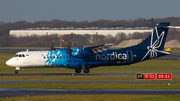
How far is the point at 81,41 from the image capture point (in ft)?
350

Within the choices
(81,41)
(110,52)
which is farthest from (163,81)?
(81,41)

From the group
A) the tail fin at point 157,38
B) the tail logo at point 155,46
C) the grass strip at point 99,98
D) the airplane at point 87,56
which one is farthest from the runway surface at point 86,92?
the tail fin at point 157,38

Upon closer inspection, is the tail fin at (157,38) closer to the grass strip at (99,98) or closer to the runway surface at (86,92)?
the runway surface at (86,92)

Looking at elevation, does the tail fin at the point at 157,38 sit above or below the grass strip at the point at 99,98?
above

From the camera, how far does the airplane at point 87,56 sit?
41312 mm

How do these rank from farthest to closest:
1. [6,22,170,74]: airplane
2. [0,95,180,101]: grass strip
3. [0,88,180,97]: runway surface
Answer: [6,22,170,74]: airplane
[0,88,180,97]: runway surface
[0,95,180,101]: grass strip

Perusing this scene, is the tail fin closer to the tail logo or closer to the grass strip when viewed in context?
the tail logo

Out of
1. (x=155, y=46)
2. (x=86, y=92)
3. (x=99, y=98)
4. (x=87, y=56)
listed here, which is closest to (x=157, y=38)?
(x=155, y=46)

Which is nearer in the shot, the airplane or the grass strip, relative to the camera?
the grass strip

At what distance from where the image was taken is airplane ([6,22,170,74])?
136 feet

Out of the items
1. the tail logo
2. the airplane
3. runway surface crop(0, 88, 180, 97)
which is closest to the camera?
runway surface crop(0, 88, 180, 97)

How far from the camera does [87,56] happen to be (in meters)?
42.1

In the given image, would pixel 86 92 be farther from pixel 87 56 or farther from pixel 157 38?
pixel 157 38

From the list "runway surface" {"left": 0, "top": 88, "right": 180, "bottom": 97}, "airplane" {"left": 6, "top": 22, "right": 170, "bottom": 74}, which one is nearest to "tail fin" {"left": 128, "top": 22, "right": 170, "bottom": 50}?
"airplane" {"left": 6, "top": 22, "right": 170, "bottom": 74}
